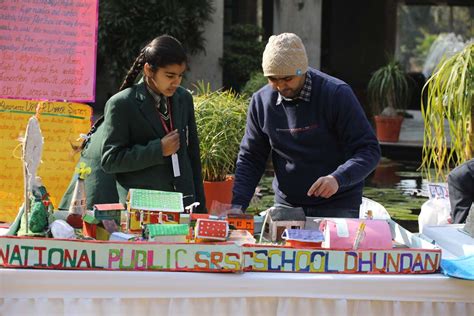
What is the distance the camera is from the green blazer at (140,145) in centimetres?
370

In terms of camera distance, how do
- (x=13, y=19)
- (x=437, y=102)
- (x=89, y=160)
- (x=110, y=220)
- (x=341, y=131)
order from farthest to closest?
(x=437, y=102), (x=13, y=19), (x=89, y=160), (x=341, y=131), (x=110, y=220)

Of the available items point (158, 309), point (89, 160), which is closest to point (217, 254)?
point (158, 309)

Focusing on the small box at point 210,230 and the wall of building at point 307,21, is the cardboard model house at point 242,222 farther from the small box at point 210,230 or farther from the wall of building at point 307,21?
the wall of building at point 307,21

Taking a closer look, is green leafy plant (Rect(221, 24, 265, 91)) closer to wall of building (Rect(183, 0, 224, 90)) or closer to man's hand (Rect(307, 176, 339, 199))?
wall of building (Rect(183, 0, 224, 90))

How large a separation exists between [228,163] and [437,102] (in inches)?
60.3

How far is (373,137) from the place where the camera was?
3.61 m

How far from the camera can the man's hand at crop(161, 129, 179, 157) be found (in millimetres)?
3719

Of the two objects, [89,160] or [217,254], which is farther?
[89,160]

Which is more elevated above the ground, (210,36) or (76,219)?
(210,36)

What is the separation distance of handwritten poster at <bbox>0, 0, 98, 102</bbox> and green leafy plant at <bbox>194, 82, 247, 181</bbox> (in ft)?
4.48

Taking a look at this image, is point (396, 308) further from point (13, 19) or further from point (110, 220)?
point (13, 19)

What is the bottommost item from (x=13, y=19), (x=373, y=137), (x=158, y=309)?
(x=158, y=309)

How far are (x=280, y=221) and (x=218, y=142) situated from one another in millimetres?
2972

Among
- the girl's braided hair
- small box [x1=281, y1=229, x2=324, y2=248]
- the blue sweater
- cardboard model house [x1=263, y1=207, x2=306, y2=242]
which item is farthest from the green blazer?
small box [x1=281, y1=229, x2=324, y2=248]
